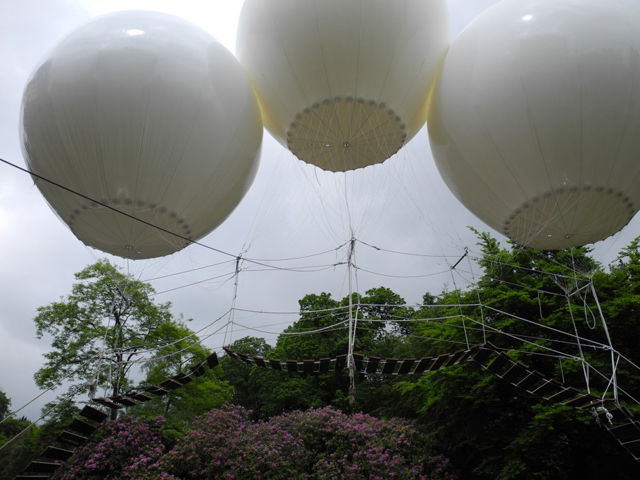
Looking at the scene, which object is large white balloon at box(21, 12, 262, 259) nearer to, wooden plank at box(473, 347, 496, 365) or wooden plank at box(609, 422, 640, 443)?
wooden plank at box(473, 347, 496, 365)

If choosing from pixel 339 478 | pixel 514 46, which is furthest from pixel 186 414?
pixel 514 46

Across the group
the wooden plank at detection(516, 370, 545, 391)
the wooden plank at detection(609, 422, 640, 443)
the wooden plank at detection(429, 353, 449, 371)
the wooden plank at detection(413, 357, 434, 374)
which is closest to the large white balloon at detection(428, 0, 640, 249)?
the wooden plank at detection(516, 370, 545, 391)

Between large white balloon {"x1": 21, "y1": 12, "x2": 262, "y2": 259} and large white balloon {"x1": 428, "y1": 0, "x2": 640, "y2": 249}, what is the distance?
2.59 metres

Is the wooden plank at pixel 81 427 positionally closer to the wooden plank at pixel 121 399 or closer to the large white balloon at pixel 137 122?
the wooden plank at pixel 121 399

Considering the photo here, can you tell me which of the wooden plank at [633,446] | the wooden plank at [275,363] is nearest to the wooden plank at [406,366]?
the wooden plank at [275,363]

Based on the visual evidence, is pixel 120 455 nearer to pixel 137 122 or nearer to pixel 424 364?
pixel 424 364

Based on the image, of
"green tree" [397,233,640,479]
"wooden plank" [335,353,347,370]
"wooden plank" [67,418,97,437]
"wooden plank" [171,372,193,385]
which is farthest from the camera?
"green tree" [397,233,640,479]

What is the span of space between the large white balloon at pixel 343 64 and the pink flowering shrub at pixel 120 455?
796cm

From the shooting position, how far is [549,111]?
4.76 metres

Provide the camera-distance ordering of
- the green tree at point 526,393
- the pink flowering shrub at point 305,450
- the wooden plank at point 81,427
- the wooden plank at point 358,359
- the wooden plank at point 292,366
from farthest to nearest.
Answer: the pink flowering shrub at point 305,450 → the green tree at point 526,393 → the wooden plank at point 81,427 → the wooden plank at point 292,366 → the wooden plank at point 358,359

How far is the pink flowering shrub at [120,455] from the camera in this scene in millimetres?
9977

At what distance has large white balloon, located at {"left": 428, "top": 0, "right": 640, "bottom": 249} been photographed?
15.4ft

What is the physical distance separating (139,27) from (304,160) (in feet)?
8.66

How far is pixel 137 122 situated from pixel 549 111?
4199 mm
